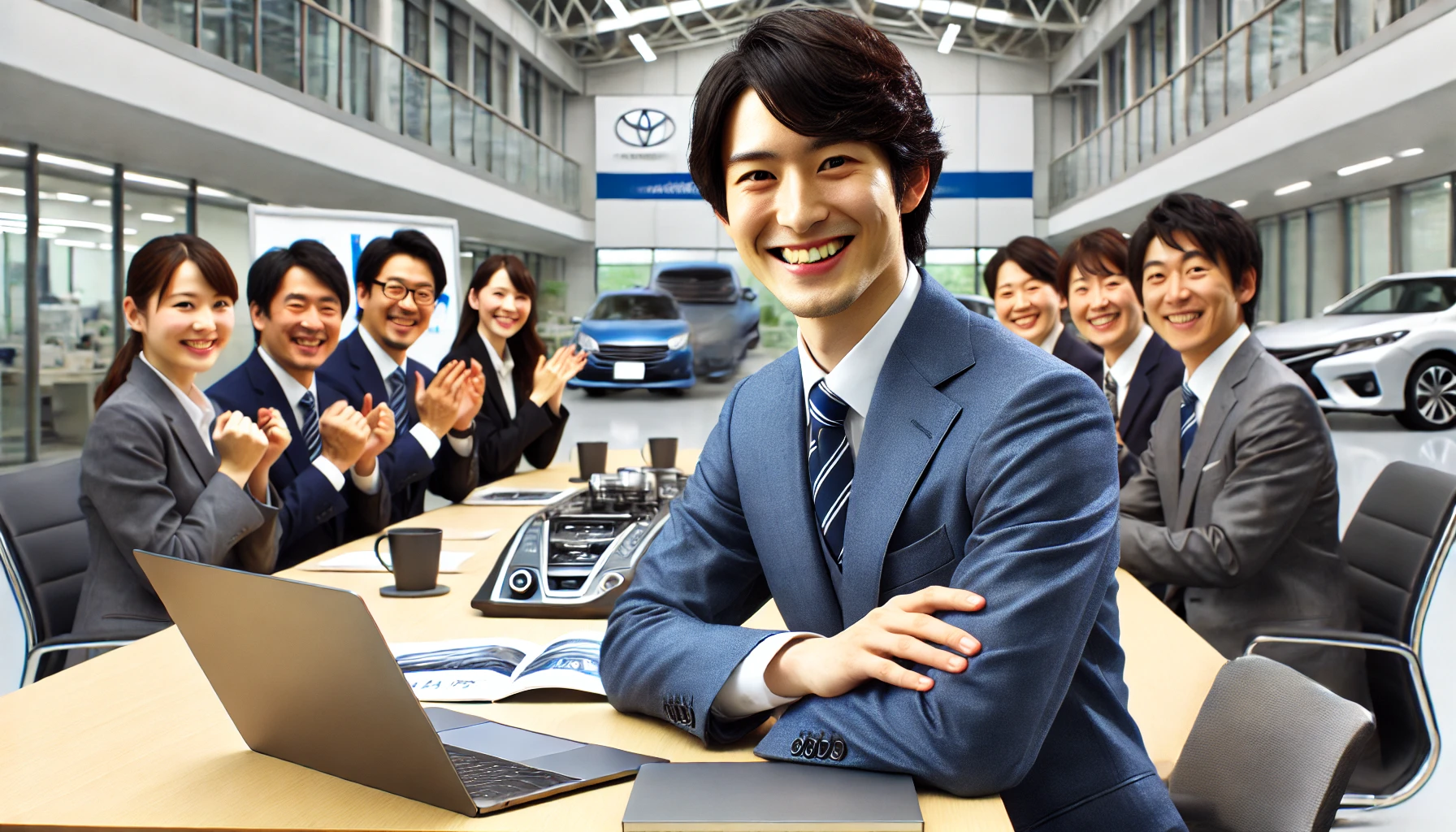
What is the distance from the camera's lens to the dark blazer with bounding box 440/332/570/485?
4.02m

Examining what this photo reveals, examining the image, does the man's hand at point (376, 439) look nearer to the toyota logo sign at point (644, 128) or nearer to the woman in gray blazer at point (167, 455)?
the woman in gray blazer at point (167, 455)

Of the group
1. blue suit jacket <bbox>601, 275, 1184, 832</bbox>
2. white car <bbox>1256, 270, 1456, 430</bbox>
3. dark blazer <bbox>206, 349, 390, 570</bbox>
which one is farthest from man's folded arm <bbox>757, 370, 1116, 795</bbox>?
white car <bbox>1256, 270, 1456, 430</bbox>

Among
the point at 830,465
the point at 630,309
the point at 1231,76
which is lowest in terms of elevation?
the point at 830,465

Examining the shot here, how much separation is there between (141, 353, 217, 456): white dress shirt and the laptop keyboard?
1.63 meters

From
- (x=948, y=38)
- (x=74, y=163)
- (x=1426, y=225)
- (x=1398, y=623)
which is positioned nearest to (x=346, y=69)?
(x=74, y=163)

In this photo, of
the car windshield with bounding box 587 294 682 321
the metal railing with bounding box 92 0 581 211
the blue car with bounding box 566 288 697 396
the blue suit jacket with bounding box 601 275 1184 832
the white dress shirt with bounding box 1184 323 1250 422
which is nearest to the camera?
the blue suit jacket with bounding box 601 275 1184 832

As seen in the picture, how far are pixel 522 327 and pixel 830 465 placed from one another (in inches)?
129

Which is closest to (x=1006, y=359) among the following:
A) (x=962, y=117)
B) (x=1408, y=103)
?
(x=1408, y=103)

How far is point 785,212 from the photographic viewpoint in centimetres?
118

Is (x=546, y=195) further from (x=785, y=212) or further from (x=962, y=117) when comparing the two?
(x=785, y=212)

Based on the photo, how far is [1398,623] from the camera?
6.70 feet

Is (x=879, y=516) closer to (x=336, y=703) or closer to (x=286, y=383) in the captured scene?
(x=336, y=703)

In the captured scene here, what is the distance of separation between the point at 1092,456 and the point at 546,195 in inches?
612

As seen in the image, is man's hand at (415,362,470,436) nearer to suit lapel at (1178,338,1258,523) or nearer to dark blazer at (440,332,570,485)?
dark blazer at (440,332,570,485)
